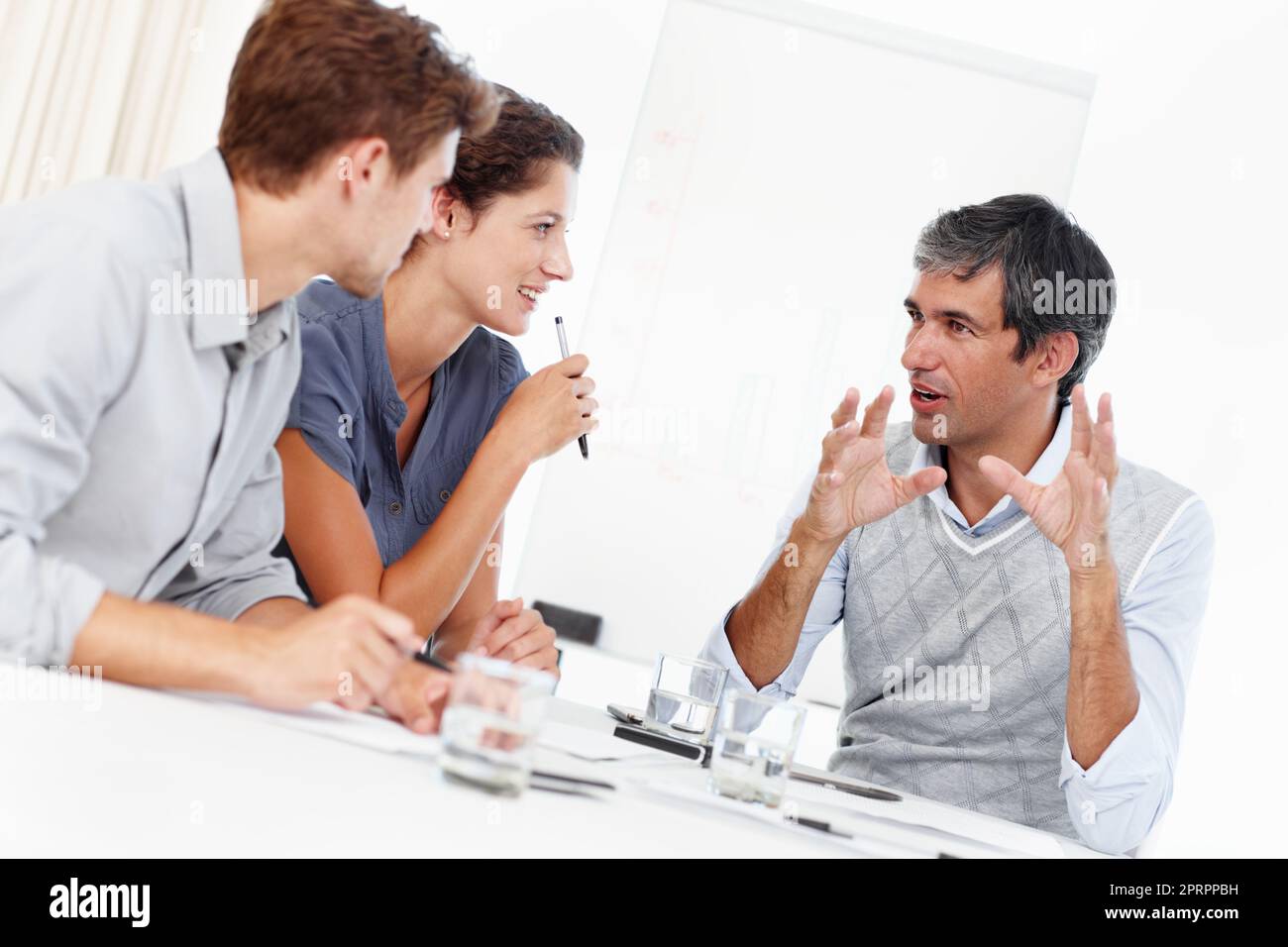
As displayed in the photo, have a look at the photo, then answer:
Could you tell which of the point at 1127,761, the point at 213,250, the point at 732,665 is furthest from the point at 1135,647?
the point at 213,250

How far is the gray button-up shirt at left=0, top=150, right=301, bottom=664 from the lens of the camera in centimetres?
83

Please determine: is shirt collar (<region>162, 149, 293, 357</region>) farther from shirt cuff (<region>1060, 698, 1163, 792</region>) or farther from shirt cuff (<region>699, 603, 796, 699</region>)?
shirt cuff (<region>1060, 698, 1163, 792</region>)

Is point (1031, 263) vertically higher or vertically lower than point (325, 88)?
higher

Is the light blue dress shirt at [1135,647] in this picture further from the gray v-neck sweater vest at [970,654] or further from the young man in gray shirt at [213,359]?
the young man in gray shirt at [213,359]

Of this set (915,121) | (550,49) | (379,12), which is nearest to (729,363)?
(915,121)

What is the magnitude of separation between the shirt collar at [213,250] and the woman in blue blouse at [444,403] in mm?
428

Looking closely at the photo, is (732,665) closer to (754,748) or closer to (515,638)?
(515,638)

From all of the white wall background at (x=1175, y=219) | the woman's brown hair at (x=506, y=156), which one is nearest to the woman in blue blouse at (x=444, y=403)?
the woman's brown hair at (x=506, y=156)

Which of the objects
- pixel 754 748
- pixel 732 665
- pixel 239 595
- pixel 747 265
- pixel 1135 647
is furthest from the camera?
pixel 747 265

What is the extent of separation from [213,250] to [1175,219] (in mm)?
2743

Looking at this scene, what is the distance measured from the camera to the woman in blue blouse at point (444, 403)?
1448 millimetres

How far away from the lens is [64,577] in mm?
800

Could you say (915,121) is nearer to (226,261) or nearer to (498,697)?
(226,261)

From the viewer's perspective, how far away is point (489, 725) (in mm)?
756
